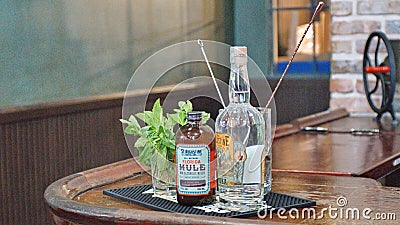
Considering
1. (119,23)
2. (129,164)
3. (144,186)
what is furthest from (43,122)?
(144,186)

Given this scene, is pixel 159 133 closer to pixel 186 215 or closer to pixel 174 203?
pixel 174 203

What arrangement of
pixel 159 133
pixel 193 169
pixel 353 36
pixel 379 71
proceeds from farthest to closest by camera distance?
pixel 353 36 → pixel 379 71 → pixel 159 133 → pixel 193 169

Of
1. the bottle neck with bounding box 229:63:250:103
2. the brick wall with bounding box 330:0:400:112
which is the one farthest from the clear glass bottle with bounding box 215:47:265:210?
the brick wall with bounding box 330:0:400:112

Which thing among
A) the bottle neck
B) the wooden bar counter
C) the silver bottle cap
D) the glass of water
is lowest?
the wooden bar counter

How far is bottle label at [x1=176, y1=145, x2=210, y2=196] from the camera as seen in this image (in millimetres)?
1417

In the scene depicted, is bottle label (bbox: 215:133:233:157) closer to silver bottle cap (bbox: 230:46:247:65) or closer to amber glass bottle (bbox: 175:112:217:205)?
amber glass bottle (bbox: 175:112:217:205)

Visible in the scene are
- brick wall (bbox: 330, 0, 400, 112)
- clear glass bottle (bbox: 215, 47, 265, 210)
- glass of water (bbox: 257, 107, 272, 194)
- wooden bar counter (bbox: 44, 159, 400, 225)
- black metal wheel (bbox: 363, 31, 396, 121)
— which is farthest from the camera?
brick wall (bbox: 330, 0, 400, 112)

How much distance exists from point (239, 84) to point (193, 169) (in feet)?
0.69

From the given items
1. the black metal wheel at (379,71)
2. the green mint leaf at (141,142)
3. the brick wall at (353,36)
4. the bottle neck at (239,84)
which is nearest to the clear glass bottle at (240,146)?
the bottle neck at (239,84)

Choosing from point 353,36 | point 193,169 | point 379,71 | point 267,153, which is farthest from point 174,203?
point 353,36

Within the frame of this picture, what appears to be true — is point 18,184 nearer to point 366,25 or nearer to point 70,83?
point 70,83

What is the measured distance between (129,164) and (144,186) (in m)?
0.22

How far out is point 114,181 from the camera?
1761 mm

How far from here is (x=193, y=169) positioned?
142cm
